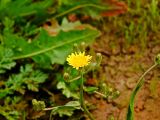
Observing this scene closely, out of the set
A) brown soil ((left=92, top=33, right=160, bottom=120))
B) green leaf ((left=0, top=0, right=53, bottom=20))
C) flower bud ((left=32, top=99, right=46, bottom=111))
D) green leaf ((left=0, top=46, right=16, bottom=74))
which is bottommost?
brown soil ((left=92, top=33, right=160, bottom=120))


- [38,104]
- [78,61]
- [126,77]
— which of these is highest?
[78,61]

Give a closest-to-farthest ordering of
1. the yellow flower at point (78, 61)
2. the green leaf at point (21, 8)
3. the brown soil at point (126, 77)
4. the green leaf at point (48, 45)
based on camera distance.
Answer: the yellow flower at point (78, 61)
the brown soil at point (126, 77)
the green leaf at point (48, 45)
the green leaf at point (21, 8)

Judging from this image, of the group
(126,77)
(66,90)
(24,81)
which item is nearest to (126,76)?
(126,77)

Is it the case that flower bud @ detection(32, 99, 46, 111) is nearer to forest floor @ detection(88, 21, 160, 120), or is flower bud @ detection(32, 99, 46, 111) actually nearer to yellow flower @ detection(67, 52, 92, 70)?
yellow flower @ detection(67, 52, 92, 70)

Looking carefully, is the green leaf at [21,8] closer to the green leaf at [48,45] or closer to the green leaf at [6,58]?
the green leaf at [48,45]

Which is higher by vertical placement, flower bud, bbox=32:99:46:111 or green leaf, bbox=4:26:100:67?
green leaf, bbox=4:26:100:67

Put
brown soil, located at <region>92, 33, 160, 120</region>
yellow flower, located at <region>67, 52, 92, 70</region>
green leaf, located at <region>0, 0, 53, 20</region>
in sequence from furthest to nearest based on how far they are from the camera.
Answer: green leaf, located at <region>0, 0, 53, 20</region>
brown soil, located at <region>92, 33, 160, 120</region>
yellow flower, located at <region>67, 52, 92, 70</region>

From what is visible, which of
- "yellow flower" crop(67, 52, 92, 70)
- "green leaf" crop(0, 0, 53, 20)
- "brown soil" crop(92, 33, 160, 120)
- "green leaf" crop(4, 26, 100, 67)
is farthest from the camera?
"green leaf" crop(0, 0, 53, 20)

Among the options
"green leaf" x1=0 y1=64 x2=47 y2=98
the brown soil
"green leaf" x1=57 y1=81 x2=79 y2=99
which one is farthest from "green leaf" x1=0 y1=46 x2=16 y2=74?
the brown soil

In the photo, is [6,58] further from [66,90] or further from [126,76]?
[126,76]

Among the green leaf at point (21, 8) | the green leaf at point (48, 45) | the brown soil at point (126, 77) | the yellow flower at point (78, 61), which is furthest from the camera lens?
the green leaf at point (21, 8)

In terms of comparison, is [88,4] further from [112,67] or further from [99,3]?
[112,67]

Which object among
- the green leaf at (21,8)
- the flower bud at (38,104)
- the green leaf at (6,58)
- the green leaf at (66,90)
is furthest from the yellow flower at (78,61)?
the green leaf at (21,8)
